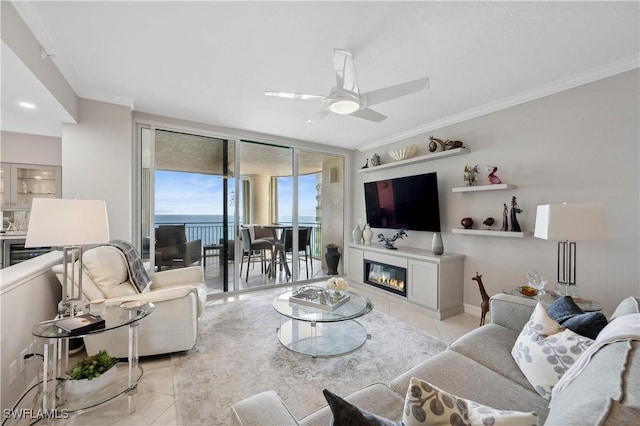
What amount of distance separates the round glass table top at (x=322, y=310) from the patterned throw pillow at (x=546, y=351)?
1.15 meters

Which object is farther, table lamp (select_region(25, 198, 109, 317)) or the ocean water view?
the ocean water view

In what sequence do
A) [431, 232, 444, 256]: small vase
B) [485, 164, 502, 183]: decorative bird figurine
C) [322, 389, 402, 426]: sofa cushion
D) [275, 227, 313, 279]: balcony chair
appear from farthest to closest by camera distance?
[275, 227, 313, 279]: balcony chair, [431, 232, 444, 256]: small vase, [485, 164, 502, 183]: decorative bird figurine, [322, 389, 402, 426]: sofa cushion

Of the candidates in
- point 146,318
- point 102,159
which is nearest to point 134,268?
point 146,318

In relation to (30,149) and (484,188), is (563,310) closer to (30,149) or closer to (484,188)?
(484,188)

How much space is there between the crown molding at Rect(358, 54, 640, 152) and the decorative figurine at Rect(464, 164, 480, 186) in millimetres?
640

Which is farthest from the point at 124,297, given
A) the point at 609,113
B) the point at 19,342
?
the point at 609,113

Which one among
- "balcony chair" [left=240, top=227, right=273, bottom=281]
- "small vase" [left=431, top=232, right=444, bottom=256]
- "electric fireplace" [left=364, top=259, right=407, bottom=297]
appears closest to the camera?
"small vase" [left=431, top=232, right=444, bottom=256]

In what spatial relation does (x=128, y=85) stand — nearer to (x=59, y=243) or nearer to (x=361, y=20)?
(x=59, y=243)

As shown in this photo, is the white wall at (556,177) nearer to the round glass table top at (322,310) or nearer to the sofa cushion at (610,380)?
the round glass table top at (322,310)

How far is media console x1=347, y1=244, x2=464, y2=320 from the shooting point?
3287 mm

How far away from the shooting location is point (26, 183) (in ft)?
13.4

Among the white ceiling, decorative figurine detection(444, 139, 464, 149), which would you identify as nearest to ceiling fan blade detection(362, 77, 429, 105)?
the white ceiling

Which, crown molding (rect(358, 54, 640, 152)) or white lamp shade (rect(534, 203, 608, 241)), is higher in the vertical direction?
crown molding (rect(358, 54, 640, 152))

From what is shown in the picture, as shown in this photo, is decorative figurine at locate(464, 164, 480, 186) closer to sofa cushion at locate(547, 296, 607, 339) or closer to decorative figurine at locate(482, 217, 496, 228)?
decorative figurine at locate(482, 217, 496, 228)
